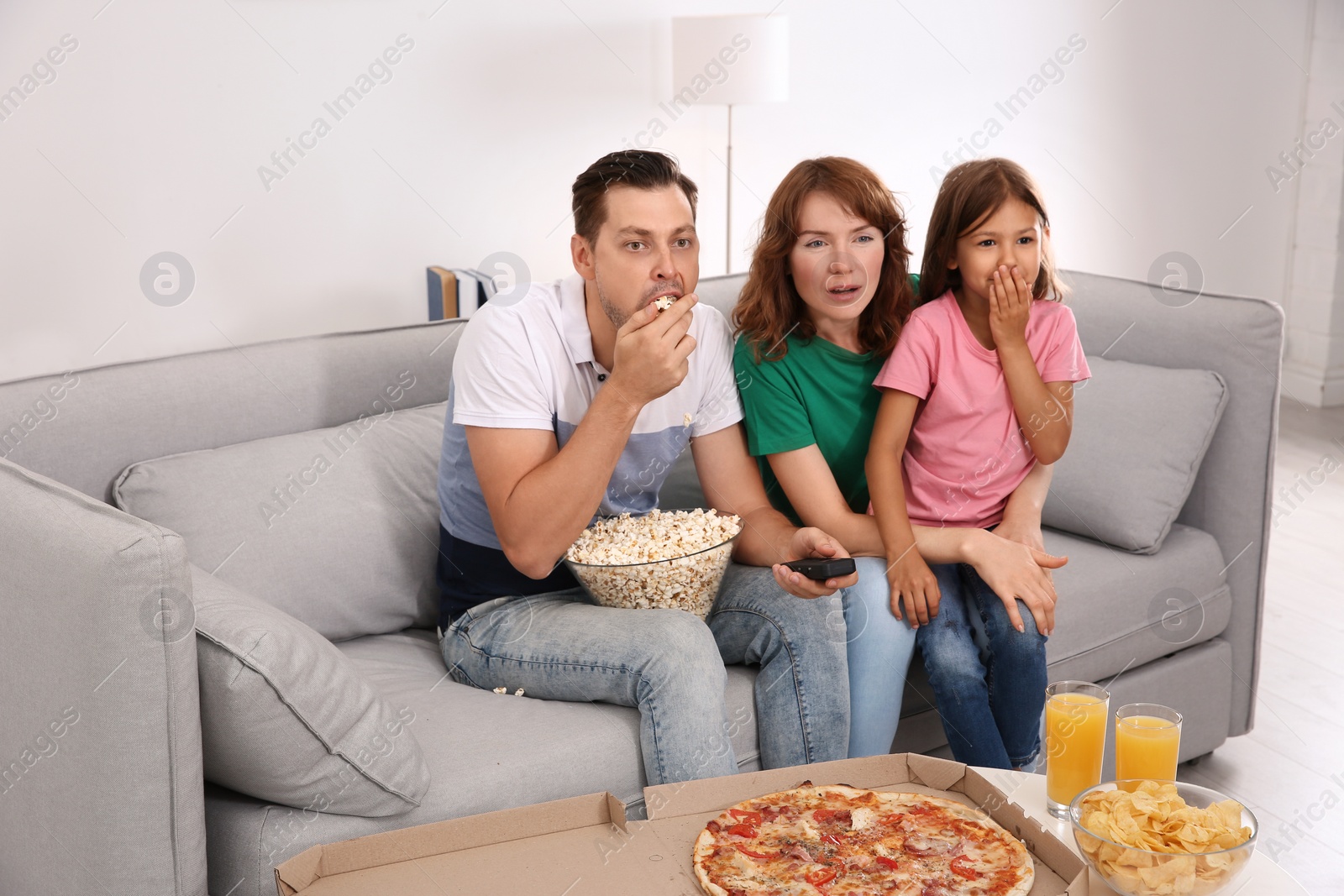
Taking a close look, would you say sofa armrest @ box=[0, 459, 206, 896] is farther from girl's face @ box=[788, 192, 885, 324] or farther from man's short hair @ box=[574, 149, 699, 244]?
girl's face @ box=[788, 192, 885, 324]

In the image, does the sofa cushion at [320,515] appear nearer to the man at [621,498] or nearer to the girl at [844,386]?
the man at [621,498]

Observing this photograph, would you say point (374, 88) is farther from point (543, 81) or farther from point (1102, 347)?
point (1102, 347)

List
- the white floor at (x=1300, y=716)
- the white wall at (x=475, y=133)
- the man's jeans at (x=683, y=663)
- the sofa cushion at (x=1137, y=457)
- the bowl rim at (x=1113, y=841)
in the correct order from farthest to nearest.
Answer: the white wall at (x=475, y=133) < the sofa cushion at (x=1137, y=457) < the white floor at (x=1300, y=716) < the man's jeans at (x=683, y=663) < the bowl rim at (x=1113, y=841)

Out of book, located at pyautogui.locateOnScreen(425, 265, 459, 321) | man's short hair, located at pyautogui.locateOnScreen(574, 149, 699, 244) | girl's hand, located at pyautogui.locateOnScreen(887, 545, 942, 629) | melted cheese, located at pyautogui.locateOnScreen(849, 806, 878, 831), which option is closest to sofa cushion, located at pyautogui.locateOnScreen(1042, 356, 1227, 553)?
girl's hand, located at pyautogui.locateOnScreen(887, 545, 942, 629)

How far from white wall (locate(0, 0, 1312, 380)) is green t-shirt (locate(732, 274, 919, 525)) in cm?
121

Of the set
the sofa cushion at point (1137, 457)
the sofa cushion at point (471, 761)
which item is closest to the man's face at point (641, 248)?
the sofa cushion at point (471, 761)

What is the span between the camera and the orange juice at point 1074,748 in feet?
4.09

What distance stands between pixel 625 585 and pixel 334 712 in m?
0.42

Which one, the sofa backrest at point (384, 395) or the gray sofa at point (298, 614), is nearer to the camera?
the gray sofa at point (298, 614)

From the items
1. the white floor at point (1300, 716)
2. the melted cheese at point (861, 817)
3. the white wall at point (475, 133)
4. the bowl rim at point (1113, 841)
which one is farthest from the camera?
the white wall at point (475, 133)

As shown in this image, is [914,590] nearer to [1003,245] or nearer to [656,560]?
[656,560]

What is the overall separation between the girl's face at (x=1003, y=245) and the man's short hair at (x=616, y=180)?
435 mm

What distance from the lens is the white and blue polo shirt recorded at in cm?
157

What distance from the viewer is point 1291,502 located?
346 cm
